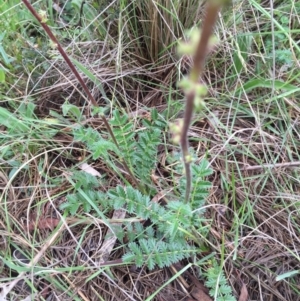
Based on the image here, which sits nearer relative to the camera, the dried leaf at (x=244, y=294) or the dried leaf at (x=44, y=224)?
the dried leaf at (x=244, y=294)

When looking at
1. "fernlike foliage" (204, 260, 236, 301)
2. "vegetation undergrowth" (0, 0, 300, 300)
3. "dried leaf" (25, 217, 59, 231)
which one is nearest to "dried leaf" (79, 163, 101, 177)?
"vegetation undergrowth" (0, 0, 300, 300)

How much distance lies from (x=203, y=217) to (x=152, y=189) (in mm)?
191

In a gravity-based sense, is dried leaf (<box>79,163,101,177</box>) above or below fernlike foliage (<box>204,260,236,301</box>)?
above

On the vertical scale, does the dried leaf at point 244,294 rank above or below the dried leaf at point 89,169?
below

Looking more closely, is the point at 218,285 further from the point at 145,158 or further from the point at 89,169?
the point at 89,169

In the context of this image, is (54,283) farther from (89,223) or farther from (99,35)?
(99,35)

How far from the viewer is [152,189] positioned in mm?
1362

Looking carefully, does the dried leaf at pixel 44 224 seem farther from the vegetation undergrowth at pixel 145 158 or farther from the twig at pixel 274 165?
the twig at pixel 274 165

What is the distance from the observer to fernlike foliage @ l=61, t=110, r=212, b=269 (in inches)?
47.5

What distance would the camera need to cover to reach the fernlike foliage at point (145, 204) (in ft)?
3.96

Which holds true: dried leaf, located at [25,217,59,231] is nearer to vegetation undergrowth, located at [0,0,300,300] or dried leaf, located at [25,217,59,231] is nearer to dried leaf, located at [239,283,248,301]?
vegetation undergrowth, located at [0,0,300,300]

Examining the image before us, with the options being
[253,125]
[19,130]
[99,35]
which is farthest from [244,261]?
[99,35]

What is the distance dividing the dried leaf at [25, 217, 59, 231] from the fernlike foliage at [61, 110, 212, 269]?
8 centimetres

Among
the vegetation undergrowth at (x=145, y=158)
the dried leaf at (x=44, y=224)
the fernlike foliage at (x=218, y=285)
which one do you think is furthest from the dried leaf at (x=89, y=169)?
the fernlike foliage at (x=218, y=285)
